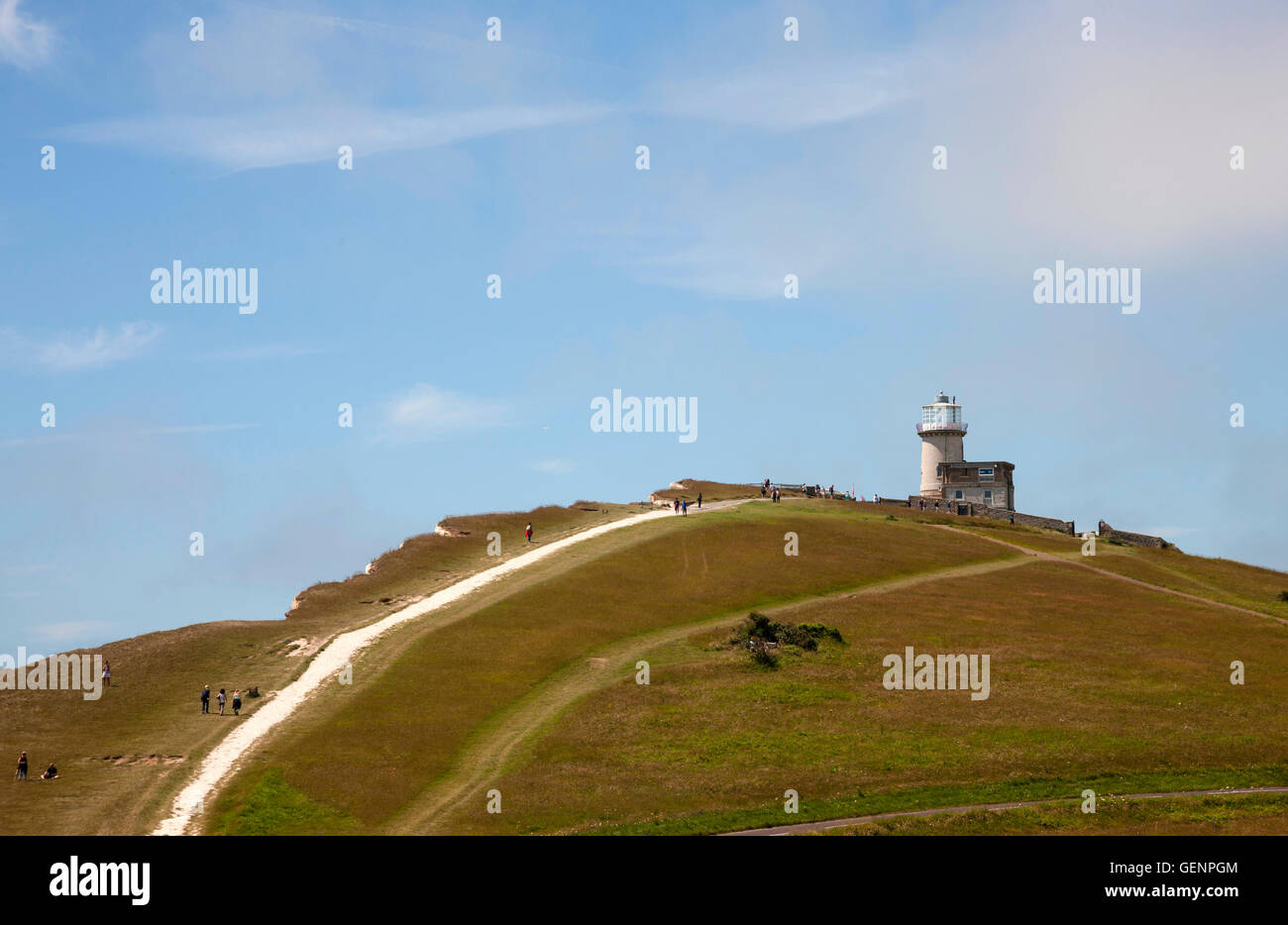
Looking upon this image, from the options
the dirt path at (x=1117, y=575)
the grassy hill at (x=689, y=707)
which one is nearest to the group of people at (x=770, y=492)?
the dirt path at (x=1117, y=575)

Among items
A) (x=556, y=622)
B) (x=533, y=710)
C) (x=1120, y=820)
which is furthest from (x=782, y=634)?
(x=1120, y=820)

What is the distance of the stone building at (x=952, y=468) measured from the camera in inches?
5714

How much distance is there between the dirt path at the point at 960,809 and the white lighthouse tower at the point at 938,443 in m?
98.1

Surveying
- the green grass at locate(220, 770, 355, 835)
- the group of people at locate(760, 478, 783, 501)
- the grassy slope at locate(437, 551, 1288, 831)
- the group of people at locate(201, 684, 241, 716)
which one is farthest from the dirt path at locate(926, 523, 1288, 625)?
the group of people at locate(201, 684, 241, 716)

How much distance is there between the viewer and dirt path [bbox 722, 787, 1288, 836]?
47.5 meters

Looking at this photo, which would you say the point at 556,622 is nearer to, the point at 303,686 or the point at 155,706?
the point at 303,686

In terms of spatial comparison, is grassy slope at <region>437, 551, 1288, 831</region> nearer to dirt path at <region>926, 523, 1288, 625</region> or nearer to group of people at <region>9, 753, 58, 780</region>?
dirt path at <region>926, 523, 1288, 625</region>

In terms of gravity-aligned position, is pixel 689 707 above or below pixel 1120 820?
above

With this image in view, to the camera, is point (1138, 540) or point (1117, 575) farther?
point (1138, 540)

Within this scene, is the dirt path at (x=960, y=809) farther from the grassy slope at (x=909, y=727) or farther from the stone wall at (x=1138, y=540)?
the stone wall at (x=1138, y=540)

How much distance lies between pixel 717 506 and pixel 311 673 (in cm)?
5955

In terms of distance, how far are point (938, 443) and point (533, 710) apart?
9853cm

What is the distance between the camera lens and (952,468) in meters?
148
